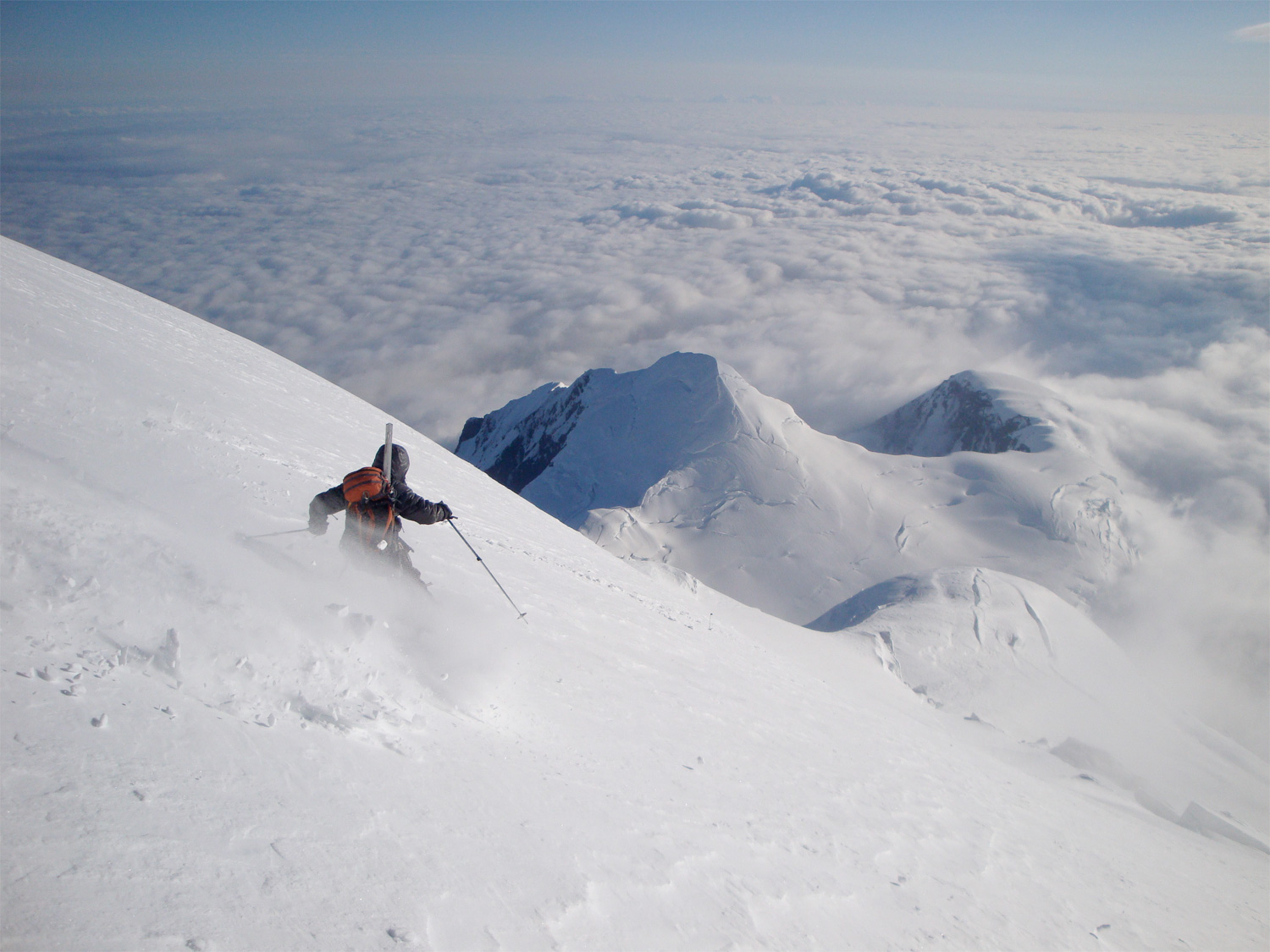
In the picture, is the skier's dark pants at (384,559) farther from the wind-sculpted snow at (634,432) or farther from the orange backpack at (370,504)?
the wind-sculpted snow at (634,432)

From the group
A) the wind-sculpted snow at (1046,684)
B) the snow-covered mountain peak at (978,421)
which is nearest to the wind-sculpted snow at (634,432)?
the wind-sculpted snow at (1046,684)

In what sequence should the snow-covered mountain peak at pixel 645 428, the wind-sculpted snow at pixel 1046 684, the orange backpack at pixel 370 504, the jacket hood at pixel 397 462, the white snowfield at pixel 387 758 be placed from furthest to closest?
the snow-covered mountain peak at pixel 645 428 → the wind-sculpted snow at pixel 1046 684 → the jacket hood at pixel 397 462 → the orange backpack at pixel 370 504 → the white snowfield at pixel 387 758

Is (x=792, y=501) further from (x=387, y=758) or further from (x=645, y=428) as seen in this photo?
(x=387, y=758)

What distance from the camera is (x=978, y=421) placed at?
7438cm

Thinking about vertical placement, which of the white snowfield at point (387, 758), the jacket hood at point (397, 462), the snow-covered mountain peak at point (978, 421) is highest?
the jacket hood at point (397, 462)

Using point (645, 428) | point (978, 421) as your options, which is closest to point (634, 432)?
point (645, 428)

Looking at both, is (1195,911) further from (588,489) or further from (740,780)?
(588,489)

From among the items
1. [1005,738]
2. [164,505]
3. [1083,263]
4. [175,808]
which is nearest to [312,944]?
[175,808]

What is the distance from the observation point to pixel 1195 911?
778 cm

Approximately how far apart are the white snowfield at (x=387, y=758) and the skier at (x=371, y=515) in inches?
9.4

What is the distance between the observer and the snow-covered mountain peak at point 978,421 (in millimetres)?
63344

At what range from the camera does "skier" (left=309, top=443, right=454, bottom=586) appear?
18.5 ft

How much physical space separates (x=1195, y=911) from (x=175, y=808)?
10.7 metres

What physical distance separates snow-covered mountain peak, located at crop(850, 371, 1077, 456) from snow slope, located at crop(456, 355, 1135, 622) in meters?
7.03
